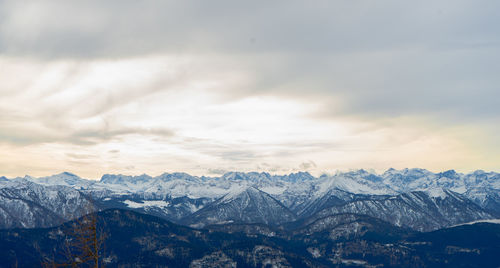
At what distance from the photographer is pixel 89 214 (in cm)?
3881

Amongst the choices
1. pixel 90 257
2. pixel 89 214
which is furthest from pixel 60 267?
pixel 89 214

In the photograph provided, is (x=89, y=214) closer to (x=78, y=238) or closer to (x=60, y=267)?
(x=78, y=238)

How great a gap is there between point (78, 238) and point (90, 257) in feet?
6.86

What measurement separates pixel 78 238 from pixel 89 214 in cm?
232

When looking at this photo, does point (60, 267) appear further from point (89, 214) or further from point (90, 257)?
point (89, 214)

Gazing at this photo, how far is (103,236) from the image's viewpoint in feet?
132

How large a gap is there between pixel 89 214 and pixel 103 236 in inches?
119

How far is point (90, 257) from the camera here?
125ft

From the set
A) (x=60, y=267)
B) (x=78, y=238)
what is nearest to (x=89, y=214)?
(x=78, y=238)

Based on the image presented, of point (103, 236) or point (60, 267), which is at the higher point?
point (103, 236)

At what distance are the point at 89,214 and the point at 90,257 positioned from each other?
393 centimetres

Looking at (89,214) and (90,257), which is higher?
(89,214)

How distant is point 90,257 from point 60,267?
115 inches

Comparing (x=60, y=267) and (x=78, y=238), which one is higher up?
(x=78, y=238)
